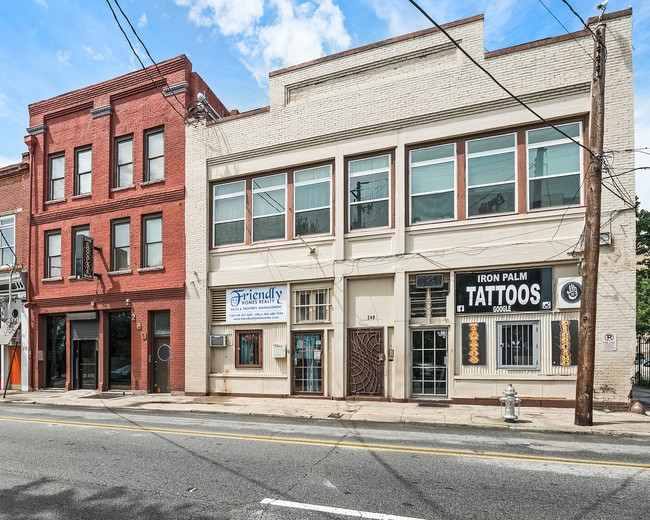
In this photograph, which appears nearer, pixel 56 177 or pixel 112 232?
pixel 112 232

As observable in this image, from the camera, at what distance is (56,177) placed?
20.5 metres

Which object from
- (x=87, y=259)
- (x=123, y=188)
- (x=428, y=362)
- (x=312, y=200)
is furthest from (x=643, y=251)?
(x=87, y=259)

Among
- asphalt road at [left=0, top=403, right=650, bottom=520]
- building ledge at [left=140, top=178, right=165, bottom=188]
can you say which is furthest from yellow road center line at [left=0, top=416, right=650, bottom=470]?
building ledge at [left=140, top=178, right=165, bottom=188]

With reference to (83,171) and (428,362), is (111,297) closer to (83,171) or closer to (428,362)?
(83,171)

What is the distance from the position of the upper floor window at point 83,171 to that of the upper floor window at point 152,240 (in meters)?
3.41

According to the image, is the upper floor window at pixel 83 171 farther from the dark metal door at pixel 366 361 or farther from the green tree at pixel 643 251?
the green tree at pixel 643 251

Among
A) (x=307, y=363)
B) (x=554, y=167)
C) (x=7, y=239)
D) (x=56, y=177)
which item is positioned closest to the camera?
(x=554, y=167)

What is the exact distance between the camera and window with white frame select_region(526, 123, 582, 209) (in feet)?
41.7

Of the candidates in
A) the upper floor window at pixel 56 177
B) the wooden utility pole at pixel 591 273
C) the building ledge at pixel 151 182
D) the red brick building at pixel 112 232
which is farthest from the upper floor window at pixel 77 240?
the wooden utility pole at pixel 591 273

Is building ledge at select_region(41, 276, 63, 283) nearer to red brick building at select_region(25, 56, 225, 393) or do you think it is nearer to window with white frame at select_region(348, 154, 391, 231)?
red brick building at select_region(25, 56, 225, 393)

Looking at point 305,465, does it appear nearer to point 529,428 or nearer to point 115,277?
point 529,428

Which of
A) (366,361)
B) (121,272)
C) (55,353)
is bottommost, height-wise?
(55,353)

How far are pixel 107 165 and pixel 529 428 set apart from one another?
1704 centimetres

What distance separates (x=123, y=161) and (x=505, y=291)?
14.7 meters
